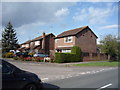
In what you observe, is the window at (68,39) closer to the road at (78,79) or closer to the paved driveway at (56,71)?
the paved driveway at (56,71)

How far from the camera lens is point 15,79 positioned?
513 centimetres

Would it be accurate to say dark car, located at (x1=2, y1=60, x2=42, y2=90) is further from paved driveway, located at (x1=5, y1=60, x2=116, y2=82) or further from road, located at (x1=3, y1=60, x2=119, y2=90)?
paved driveway, located at (x1=5, y1=60, x2=116, y2=82)

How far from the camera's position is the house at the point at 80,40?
3444 centimetres

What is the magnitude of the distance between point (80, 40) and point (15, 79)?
30625 millimetres

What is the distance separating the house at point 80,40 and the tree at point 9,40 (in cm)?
2121

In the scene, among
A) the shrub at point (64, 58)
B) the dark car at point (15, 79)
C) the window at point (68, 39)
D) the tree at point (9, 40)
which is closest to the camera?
the dark car at point (15, 79)

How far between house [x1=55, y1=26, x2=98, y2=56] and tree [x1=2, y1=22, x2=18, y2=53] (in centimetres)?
2121

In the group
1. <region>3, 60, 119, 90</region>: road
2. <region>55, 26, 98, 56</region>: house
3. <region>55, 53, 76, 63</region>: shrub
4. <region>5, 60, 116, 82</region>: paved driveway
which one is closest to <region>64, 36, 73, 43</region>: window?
<region>55, 26, 98, 56</region>: house

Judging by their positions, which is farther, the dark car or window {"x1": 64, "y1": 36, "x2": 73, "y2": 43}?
window {"x1": 64, "y1": 36, "x2": 73, "y2": 43}

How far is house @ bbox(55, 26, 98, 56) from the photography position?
34.4 meters

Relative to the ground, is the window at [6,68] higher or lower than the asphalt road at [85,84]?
higher

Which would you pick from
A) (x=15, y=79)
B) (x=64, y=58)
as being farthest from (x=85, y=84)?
(x=64, y=58)

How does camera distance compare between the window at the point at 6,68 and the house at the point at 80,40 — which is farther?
the house at the point at 80,40

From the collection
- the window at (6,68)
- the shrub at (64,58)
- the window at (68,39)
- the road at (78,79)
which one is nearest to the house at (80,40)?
the window at (68,39)
